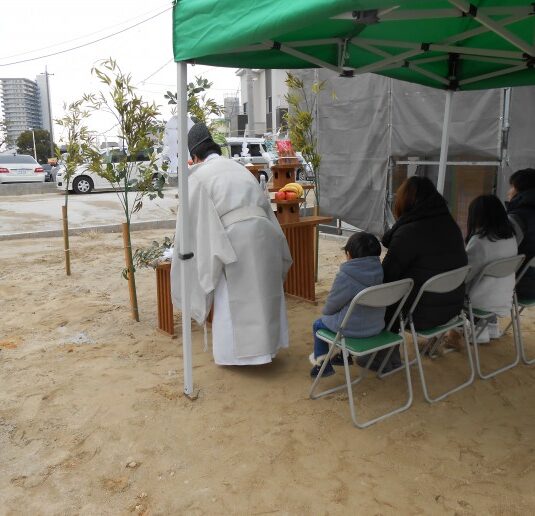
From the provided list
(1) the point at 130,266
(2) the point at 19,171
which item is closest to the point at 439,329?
(1) the point at 130,266

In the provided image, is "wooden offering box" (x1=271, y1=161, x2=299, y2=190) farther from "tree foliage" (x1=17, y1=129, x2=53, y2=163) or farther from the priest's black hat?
"tree foliage" (x1=17, y1=129, x2=53, y2=163)

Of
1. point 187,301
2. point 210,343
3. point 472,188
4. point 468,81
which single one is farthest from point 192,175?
point 472,188

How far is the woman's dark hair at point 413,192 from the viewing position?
2814 mm

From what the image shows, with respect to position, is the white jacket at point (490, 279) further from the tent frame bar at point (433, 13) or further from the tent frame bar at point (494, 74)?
the tent frame bar at point (494, 74)

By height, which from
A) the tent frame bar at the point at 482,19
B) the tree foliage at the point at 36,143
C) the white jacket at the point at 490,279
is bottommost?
the white jacket at the point at 490,279

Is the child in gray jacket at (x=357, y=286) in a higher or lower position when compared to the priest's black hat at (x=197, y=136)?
lower

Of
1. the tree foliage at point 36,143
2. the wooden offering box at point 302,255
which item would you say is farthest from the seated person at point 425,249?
the tree foliage at point 36,143

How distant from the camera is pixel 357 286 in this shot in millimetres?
2607

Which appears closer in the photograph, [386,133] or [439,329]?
[439,329]

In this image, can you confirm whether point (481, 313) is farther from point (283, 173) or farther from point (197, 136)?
point (283, 173)

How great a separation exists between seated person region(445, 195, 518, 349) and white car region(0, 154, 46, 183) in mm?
17473

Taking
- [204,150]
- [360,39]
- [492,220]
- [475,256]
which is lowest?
[475,256]

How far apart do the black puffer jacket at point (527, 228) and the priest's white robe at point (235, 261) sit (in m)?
1.62

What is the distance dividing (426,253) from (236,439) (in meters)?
1.39
